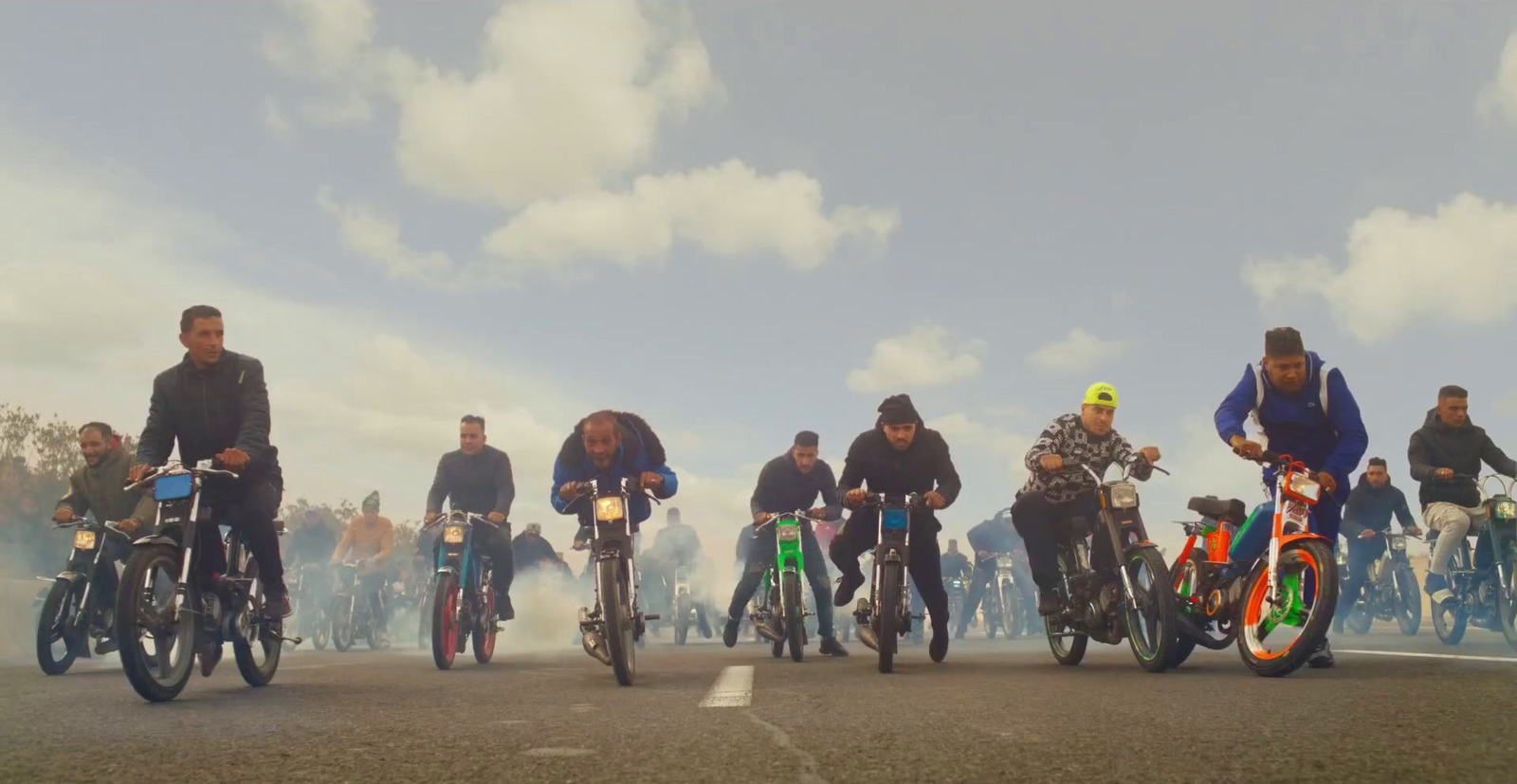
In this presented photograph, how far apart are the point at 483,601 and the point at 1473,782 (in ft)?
28.9

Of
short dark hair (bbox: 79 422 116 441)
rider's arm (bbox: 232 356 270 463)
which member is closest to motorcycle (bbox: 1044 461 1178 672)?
rider's arm (bbox: 232 356 270 463)

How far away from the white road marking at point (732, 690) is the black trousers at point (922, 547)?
1590 mm

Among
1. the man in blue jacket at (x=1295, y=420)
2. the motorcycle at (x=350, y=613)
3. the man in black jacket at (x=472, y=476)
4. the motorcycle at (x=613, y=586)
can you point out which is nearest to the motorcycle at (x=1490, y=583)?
the man in blue jacket at (x=1295, y=420)

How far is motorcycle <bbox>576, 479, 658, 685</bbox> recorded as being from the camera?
24.0ft

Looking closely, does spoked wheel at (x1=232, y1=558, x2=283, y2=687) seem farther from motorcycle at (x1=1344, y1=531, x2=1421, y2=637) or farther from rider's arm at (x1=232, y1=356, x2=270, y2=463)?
motorcycle at (x1=1344, y1=531, x2=1421, y2=637)

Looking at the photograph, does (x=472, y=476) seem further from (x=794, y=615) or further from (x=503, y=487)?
(x=794, y=615)

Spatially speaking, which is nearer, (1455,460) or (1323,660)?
(1323,660)

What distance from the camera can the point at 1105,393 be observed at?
30.1 feet

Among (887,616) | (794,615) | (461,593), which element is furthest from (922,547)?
(461,593)

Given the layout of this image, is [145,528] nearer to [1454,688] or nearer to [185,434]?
[185,434]

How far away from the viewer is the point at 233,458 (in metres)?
6.71

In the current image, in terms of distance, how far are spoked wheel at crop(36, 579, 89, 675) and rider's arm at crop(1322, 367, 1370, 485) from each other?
8.72 meters

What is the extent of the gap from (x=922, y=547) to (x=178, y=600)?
5037 millimetres

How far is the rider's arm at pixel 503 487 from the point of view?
37.2 feet
